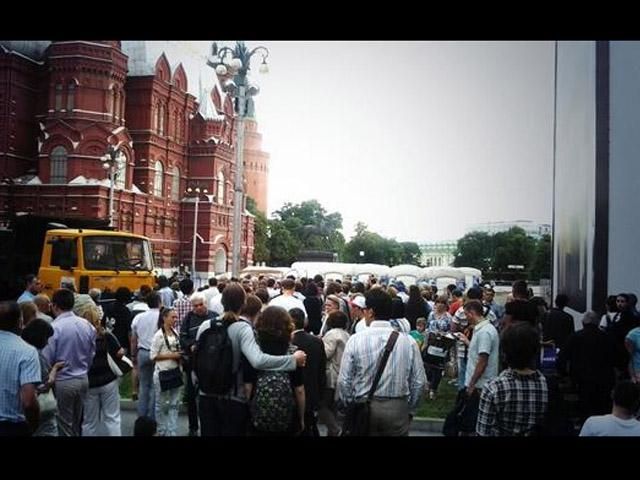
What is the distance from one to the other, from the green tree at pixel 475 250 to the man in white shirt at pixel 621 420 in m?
52.0

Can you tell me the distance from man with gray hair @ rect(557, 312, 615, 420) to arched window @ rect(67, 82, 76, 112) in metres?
35.0

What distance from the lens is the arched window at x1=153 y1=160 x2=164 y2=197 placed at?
4105cm

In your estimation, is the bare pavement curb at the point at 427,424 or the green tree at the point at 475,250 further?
the green tree at the point at 475,250

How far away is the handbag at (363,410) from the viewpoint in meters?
4.64

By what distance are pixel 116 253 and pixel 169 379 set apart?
29.8 feet

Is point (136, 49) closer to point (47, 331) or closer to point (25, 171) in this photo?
point (25, 171)

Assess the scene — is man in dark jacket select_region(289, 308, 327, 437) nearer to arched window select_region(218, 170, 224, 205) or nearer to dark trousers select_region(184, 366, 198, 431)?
dark trousers select_region(184, 366, 198, 431)

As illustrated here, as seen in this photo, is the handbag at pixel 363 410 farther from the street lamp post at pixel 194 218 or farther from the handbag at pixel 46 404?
the street lamp post at pixel 194 218

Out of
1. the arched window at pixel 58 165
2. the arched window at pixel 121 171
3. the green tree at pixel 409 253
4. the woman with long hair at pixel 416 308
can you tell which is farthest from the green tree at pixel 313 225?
the woman with long hair at pixel 416 308

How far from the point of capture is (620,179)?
32.9ft
